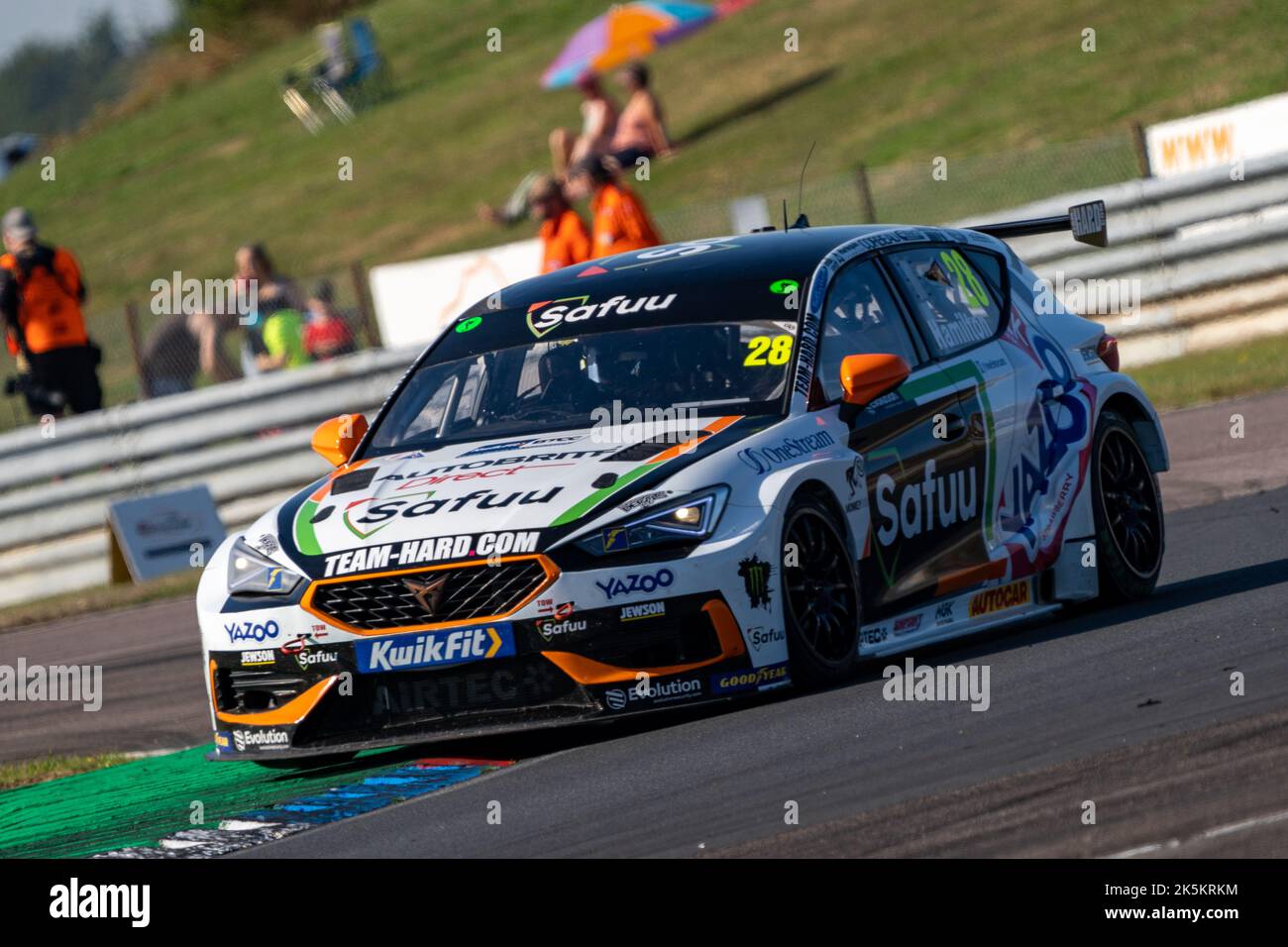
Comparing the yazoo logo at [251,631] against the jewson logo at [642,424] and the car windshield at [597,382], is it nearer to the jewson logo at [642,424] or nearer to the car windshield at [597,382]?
the car windshield at [597,382]

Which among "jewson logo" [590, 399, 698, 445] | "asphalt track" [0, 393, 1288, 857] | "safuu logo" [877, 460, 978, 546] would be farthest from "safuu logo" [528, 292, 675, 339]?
"asphalt track" [0, 393, 1288, 857]

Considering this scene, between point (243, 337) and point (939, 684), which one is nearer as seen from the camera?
point (939, 684)

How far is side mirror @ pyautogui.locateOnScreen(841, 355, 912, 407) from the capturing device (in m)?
7.58

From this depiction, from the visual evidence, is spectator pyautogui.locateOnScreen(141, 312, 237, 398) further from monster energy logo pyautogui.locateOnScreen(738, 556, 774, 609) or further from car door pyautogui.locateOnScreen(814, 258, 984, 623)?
monster energy logo pyautogui.locateOnScreen(738, 556, 774, 609)

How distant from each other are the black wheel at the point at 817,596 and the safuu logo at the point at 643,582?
0.40 metres

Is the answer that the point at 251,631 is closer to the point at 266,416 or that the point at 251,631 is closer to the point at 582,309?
the point at 582,309

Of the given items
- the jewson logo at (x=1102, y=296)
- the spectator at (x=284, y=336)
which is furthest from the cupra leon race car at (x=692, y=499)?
the spectator at (x=284, y=336)

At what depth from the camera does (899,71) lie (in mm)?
35750

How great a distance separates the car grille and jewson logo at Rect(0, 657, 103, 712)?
3702 mm

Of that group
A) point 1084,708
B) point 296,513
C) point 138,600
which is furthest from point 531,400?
point 138,600

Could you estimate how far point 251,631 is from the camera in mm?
7164

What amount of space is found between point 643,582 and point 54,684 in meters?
5.41

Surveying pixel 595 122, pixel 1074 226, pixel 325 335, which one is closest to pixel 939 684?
pixel 1074 226
